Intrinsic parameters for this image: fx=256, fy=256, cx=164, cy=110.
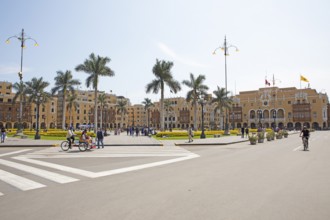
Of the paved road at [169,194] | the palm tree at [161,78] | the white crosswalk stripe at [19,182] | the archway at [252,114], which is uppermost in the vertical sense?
the palm tree at [161,78]

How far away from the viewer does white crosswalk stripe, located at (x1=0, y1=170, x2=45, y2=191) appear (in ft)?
22.2

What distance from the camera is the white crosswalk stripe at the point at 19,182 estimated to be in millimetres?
6762

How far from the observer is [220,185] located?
6.88m

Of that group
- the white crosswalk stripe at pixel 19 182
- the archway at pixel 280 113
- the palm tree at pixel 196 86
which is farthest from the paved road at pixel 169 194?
the archway at pixel 280 113

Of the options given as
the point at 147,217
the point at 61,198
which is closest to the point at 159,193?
the point at 147,217

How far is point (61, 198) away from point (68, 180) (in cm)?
202

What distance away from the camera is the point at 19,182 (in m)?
7.29

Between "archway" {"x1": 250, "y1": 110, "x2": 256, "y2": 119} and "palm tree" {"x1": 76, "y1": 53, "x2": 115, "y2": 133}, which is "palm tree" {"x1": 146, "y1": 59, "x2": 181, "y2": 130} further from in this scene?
"archway" {"x1": 250, "y1": 110, "x2": 256, "y2": 119}

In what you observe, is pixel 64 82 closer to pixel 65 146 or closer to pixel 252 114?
pixel 65 146

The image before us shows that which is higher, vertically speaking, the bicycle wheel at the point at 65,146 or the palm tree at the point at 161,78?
the palm tree at the point at 161,78

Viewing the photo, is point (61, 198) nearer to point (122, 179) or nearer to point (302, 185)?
point (122, 179)

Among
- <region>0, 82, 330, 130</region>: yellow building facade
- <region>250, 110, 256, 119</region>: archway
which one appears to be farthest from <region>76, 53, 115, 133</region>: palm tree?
<region>250, 110, 256, 119</region>: archway

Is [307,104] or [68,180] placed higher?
[307,104]

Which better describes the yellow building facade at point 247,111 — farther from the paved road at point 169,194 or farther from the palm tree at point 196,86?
the paved road at point 169,194
